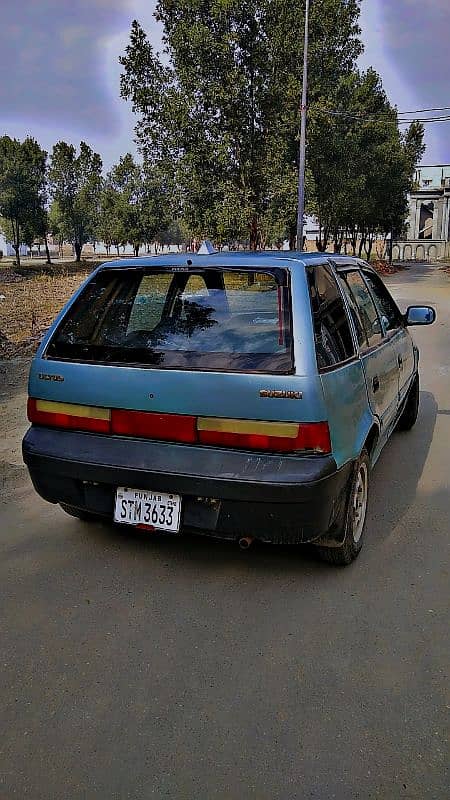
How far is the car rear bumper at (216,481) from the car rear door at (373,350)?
818 mm

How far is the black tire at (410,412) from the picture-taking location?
5.82 m

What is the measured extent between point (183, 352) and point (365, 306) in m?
1.59

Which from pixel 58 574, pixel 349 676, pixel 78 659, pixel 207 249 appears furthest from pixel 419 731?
pixel 207 249

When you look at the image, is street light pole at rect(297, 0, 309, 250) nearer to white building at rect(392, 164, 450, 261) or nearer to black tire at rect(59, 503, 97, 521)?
black tire at rect(59, 503, 97, 521)

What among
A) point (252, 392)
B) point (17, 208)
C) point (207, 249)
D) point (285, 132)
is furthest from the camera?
point (17, 208)

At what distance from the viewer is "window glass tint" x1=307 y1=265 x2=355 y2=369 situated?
10.1 feet

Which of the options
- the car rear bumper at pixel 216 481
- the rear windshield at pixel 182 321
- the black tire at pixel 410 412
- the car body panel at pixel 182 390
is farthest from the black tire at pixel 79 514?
the black tire at pixel 410 412

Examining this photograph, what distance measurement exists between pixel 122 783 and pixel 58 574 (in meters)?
1.46

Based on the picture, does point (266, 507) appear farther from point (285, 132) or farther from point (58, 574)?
point (285, 132)

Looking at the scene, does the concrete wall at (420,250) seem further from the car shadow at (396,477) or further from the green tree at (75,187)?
the car shadow at (396,477)

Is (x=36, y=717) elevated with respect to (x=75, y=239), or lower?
lower

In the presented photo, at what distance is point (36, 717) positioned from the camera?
2.33 meters

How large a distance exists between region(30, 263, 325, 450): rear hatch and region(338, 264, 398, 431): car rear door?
0.81 m

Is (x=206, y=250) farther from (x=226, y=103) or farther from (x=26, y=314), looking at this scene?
(x=226, y=103)
